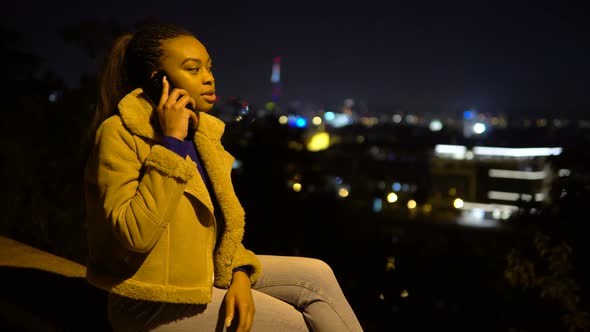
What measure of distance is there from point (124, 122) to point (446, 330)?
5.60 metres

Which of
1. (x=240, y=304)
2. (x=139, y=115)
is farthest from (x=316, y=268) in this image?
(x=139, y=115)

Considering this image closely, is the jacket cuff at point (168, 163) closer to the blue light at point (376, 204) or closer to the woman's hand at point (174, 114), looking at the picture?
the woman's hand at point (174, 114)

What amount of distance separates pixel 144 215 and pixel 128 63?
52 cm

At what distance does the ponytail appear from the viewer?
60.7 inches

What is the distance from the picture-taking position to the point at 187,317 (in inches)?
54.7

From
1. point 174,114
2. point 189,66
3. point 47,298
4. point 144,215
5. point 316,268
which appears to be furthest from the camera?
point 47,298

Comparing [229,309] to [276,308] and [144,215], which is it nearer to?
[276,308]

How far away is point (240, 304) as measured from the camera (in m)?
1.41

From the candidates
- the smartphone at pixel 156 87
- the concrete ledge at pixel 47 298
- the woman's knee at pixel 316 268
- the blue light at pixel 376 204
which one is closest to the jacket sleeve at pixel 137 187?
the smartphone at pixel 156 87

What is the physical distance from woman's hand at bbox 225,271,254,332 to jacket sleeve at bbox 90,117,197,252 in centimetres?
28

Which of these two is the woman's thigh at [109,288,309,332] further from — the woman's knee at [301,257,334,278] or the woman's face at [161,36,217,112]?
the woman's face at [161,36,217,112]

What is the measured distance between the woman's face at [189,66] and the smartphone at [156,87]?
0.02 m

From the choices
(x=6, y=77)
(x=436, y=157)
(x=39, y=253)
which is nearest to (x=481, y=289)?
(x=39, y=253)

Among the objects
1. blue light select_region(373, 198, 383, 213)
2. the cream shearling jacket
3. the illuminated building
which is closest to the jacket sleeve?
the cream shearling jacket
